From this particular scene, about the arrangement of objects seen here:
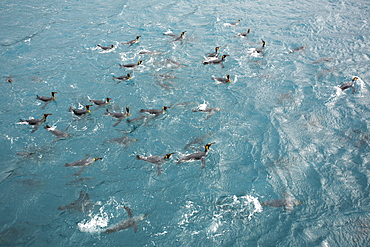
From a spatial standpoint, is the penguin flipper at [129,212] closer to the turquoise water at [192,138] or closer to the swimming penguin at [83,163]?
the turquoise water at [192,138]

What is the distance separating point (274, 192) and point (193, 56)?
12.5 metres

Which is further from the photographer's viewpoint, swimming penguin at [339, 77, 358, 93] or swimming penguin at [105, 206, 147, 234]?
swimming penguin at [339, 77, 358, 93]

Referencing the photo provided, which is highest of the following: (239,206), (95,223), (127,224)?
(239,206)

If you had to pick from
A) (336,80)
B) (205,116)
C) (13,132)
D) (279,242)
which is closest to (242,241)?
(279,242)

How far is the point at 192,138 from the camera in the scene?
13062 mm

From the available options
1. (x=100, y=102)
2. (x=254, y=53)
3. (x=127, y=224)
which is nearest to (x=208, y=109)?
(x=100, y=102)

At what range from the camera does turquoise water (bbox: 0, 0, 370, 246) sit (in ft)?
31.1

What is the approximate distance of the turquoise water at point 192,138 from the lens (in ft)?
31.1

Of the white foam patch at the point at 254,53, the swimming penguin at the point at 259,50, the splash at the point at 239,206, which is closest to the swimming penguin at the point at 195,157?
the splash at the point at 239,206

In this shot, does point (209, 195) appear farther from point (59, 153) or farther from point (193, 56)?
point (193, 56)

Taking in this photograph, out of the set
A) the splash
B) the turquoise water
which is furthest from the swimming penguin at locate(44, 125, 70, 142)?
the splash

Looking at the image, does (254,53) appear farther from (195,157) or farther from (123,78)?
(195,157)

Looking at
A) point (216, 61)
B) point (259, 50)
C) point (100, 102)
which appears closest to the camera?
point (100, 102)

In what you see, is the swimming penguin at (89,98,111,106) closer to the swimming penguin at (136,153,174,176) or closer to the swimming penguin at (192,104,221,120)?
the swimming penguin at (136,153,174,176)
